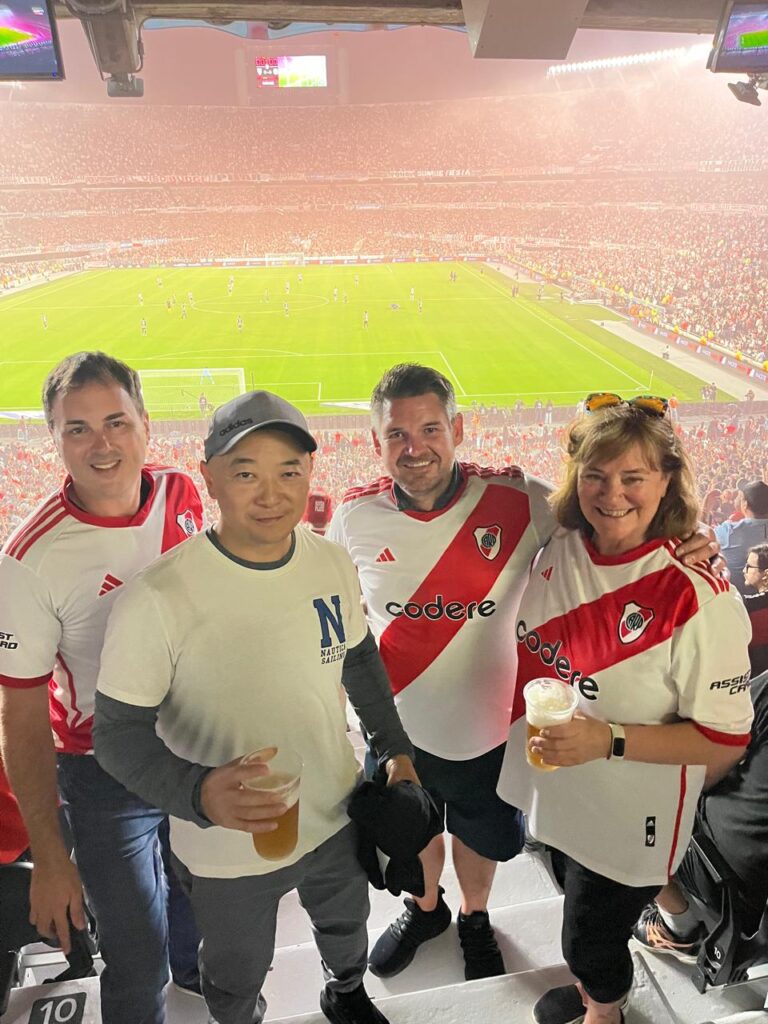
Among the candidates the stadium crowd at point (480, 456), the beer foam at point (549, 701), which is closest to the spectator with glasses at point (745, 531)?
the stadium crowd at point (480, 456)

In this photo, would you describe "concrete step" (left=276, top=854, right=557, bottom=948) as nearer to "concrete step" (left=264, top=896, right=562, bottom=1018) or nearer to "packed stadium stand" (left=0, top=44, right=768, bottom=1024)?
"concrete step" (left=264, top=896, right=562, bottom=1018)

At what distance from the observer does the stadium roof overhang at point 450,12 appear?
243 cm

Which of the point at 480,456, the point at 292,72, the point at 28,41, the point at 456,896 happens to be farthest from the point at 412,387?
the point at 480,456

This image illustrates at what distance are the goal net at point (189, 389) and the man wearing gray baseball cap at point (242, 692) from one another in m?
4.11

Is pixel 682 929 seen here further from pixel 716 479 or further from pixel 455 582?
pixel 716 479

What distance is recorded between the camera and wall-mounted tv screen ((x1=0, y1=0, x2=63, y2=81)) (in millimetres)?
2387

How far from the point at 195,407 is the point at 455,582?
13.5ft

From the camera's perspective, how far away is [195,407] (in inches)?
206

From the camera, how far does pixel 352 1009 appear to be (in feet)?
4.62

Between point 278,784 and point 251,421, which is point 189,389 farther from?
point 278,784

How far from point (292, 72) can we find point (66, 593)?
13.7 ft

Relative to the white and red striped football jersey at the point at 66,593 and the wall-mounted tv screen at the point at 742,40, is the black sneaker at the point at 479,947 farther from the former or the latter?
the wall-mounted tv screen at the point at 742,40

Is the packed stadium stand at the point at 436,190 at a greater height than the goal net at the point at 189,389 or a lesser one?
greater

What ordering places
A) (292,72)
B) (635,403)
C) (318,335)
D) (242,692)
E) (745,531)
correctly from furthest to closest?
(318,335) → (292,72) → (745,531) → (635,403) → (242,692)
